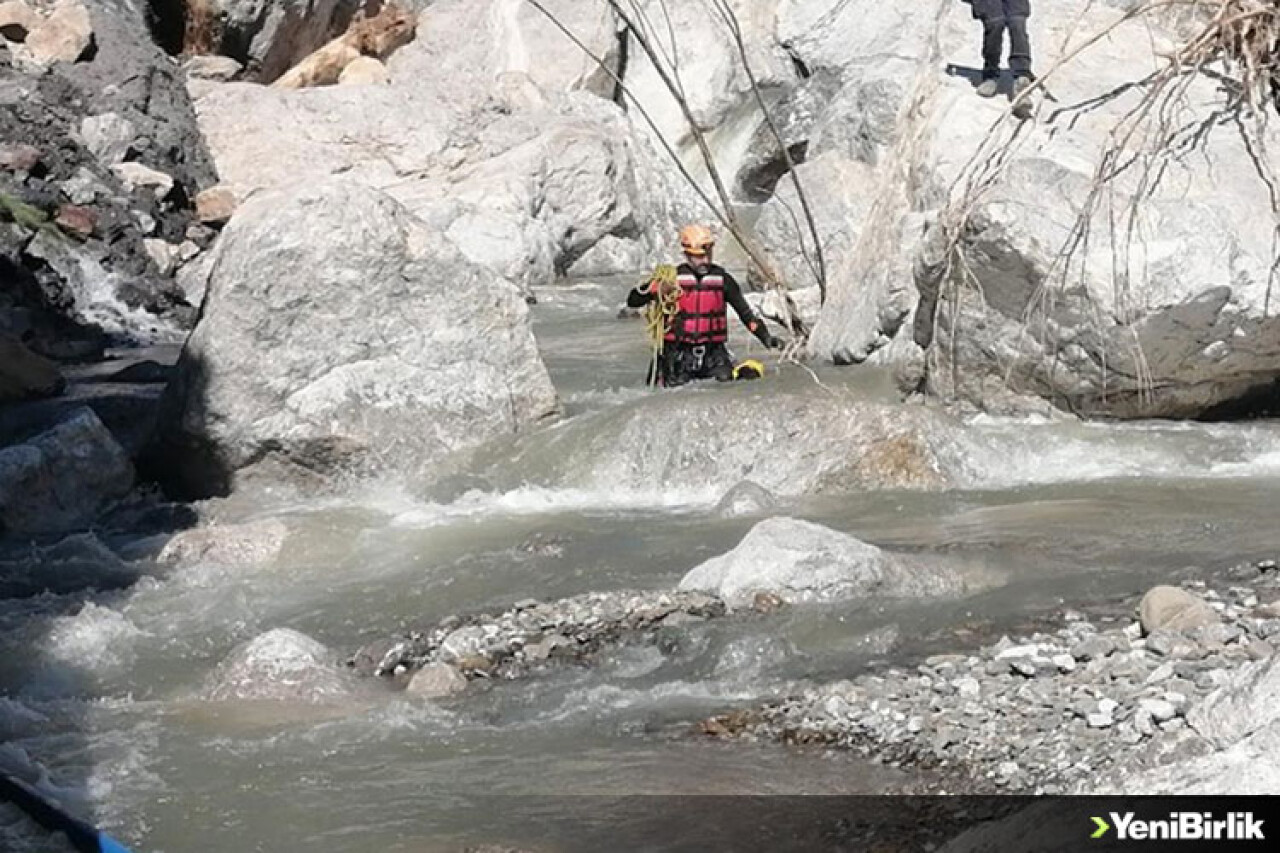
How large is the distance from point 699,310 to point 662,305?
21 centimetres

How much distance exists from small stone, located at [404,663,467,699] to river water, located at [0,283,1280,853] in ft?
0.24

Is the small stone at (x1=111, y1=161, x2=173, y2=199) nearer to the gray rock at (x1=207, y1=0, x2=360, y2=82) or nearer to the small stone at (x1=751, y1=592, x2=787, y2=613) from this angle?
the gray rock at (x1=207, y1=0, x2=360, y2=82)

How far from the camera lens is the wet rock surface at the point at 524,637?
6.40m

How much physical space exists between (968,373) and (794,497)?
60.5 inches

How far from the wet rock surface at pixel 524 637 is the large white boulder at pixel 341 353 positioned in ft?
9.02

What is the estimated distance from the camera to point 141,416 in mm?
10602

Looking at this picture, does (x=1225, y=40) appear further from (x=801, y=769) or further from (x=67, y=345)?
(x=67, y=345)

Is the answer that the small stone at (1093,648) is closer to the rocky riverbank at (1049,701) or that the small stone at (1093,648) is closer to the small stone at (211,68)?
the rocky riverbank at (1049,701)

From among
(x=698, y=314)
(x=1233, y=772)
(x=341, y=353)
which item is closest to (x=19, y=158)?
(x=341, y=353)

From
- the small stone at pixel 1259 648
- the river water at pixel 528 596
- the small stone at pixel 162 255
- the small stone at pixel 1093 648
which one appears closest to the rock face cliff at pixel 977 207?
the river water at pixel 528 596

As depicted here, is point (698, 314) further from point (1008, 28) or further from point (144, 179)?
point (144, 179)

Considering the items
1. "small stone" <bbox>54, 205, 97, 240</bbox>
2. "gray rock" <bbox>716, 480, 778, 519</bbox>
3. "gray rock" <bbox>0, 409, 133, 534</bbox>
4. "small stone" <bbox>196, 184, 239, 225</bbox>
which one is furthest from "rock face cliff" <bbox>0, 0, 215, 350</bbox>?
"gray rock" <bbox>716, 480, 778, 519</bbox>

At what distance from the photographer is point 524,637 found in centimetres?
665

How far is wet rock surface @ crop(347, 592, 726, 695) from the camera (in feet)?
21.0
